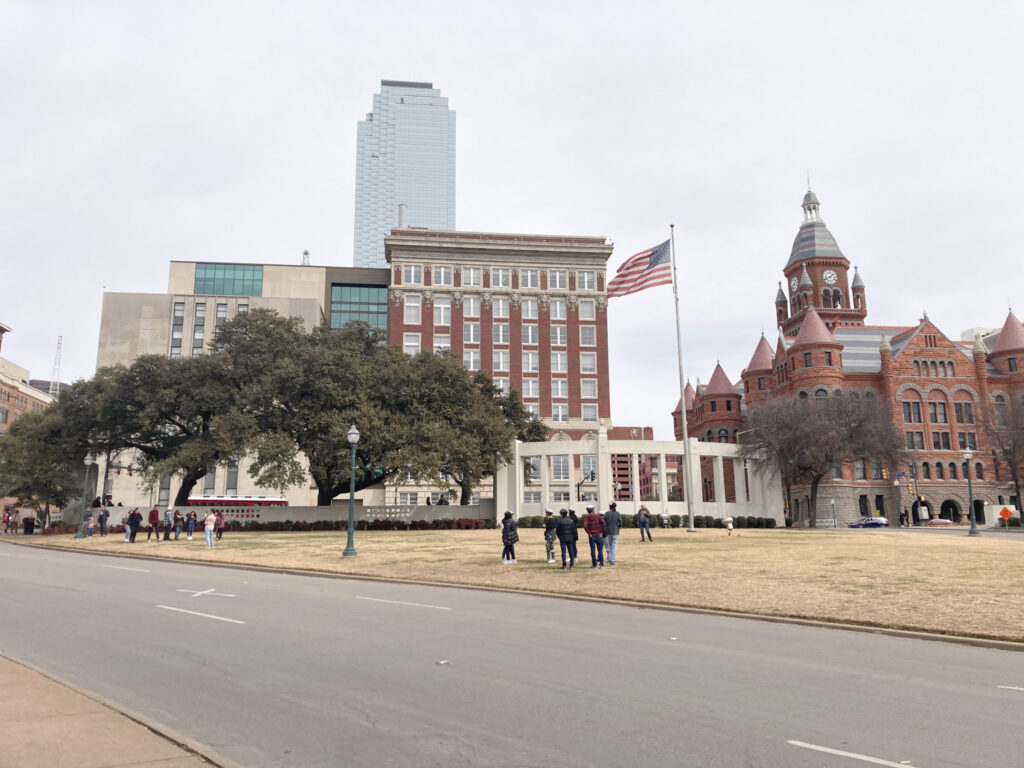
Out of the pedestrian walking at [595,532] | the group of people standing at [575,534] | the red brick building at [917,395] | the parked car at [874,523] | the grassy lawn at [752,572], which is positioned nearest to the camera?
the grassy lawn at [752,572]

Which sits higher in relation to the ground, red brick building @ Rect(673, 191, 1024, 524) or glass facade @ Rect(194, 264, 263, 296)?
glass facade @ Rect(194, 264, 263, 296)

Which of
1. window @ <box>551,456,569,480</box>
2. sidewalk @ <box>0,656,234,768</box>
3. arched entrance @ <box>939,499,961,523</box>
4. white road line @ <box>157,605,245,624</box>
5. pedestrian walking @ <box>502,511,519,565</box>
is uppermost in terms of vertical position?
window @ <box>551,456,569,480</box>

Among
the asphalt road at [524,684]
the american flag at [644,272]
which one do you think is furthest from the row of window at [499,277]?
the asphalt road at [524,684]

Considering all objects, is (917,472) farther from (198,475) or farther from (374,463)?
(198,475)

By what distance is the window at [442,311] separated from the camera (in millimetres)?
97250

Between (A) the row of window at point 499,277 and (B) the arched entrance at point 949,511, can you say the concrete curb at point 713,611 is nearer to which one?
(A) the row of window at point 499,277

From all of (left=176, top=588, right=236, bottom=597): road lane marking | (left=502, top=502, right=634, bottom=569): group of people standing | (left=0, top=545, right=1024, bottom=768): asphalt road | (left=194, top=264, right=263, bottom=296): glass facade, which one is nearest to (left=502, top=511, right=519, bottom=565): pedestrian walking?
(left=502, top=502, right=634, bottom=569): group of people standing

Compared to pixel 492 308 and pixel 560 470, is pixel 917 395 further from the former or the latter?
pixel 492 308

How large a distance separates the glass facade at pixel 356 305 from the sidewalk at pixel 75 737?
348ft

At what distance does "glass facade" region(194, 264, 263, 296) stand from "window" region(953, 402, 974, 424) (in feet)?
A: 291

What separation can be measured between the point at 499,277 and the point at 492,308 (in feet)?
13.8

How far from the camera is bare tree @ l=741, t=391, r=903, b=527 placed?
63.5 m

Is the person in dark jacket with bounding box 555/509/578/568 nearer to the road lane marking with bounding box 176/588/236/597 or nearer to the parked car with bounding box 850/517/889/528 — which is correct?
the road lane marking with bounding box 176/588/236/597

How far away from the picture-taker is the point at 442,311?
320 feet
